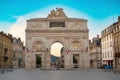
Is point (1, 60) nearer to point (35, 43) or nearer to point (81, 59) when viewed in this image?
point (35, 43)

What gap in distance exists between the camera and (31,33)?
61.6 metres

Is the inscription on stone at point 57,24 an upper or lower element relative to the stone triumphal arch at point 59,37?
upper

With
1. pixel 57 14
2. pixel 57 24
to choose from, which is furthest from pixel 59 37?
pixel 57 14

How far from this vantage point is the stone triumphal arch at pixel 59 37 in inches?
2410

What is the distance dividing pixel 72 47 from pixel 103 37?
13585 mm

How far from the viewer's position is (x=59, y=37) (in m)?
61.5

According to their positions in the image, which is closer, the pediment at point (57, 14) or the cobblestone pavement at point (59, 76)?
the cobblestone pavement at point (59, 76)

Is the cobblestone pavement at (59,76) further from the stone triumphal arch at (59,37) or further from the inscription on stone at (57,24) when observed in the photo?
the inscription on stone at (57,24)

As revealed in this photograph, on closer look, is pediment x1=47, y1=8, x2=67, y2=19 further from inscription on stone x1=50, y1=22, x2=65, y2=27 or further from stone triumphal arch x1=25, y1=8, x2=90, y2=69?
inscription on stone x1=50, y1=22, x2=65, y2=27

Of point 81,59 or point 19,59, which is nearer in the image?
point 81,59

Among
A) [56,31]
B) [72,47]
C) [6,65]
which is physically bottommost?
[6,65]

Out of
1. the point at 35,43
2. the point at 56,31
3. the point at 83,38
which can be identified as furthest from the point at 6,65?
the point at 83,38

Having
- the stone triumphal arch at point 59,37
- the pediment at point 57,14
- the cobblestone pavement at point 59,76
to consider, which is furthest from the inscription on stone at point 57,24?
the cobblestone pavement at point 59,76

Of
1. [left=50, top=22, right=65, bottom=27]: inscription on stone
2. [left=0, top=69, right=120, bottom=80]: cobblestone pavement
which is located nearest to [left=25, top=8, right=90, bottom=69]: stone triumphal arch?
[left=50, top=22, right=65, bottom=27]: inscription on stone
